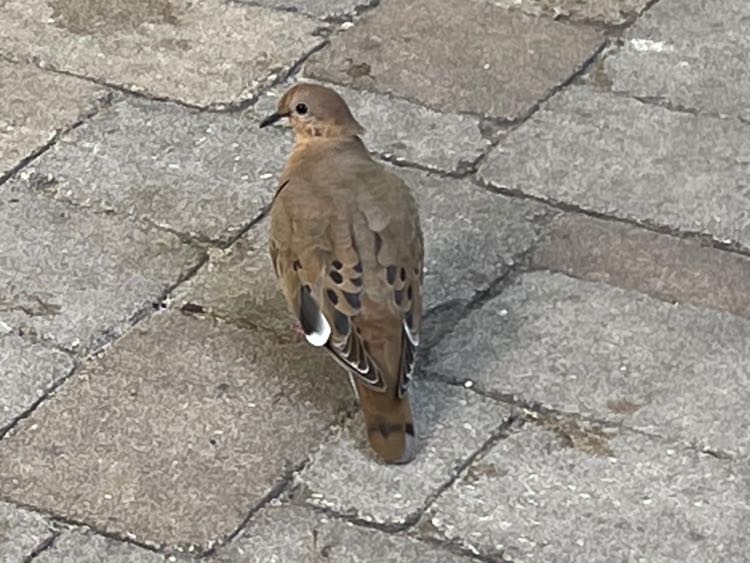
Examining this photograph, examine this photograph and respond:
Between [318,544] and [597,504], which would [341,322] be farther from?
[597,504]

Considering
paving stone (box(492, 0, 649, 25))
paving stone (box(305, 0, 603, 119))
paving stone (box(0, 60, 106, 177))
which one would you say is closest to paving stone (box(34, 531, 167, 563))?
paving stone (box(0, 60, 106, 177))

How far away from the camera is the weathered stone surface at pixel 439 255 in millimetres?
4887

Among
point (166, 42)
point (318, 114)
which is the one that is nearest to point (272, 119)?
point (318, 114)

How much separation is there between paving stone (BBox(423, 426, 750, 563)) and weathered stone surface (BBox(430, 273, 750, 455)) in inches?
4.6

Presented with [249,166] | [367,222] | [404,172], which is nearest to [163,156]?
[249,166]

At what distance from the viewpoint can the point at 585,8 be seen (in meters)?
6.11

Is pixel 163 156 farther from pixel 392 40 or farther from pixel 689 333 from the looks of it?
pixel 689 333

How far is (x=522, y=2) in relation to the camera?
20.1ft

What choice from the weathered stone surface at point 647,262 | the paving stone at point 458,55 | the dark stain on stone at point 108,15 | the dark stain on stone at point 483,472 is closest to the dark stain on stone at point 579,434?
the dark stain on stone at point 483,472

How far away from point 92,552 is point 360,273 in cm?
85

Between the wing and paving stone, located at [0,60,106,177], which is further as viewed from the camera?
paving stone, located at [0,60,106,177]

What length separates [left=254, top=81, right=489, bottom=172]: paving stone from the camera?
214 inches

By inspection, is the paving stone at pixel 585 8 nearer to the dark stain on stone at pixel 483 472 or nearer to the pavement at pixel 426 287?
the pavement at pixel 426 287

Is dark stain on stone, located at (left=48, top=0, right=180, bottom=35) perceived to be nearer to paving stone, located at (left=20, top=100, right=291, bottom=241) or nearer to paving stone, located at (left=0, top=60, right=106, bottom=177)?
paving stone, located at (left=0, top=60, right=106, bottom=177)
